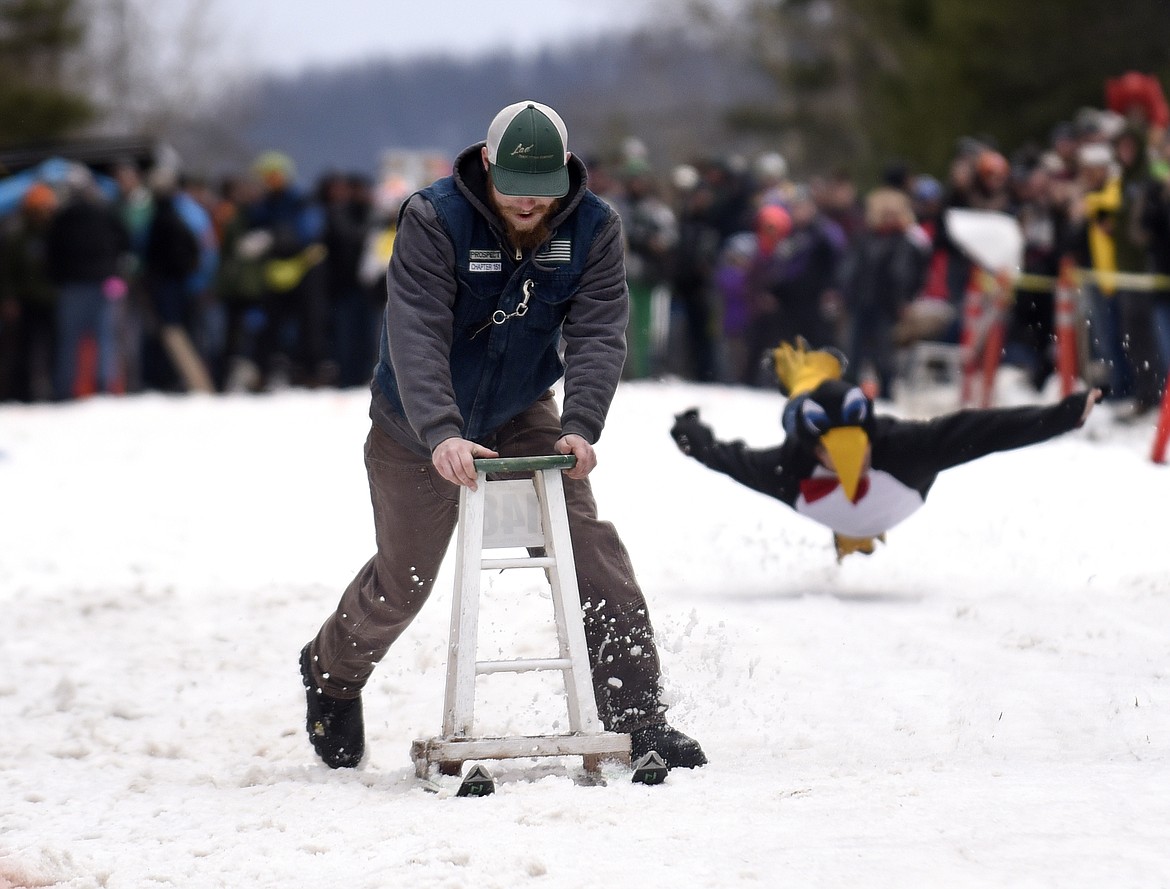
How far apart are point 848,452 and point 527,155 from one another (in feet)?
10.5

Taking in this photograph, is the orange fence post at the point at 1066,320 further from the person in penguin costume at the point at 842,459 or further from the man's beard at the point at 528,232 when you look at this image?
the man's beard at the point at 528,232

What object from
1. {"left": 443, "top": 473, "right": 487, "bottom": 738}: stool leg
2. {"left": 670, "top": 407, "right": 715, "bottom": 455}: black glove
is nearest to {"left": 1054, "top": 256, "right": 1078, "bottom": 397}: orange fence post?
{"left": 670, "top": 407, "right": 715, "bottom": 455}: black glove

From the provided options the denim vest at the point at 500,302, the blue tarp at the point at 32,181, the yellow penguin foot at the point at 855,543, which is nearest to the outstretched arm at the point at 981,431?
the yellow penguin foot at the point at 855,543

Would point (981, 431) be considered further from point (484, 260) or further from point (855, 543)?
point (484, 260)

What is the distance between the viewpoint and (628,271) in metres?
15.0

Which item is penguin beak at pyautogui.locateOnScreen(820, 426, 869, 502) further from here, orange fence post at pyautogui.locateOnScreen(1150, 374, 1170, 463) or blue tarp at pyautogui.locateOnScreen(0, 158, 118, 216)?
blue tarp at pyautogui.locateOnScreen(0, 158, 118, 216)

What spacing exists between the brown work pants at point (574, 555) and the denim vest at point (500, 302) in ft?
0.50

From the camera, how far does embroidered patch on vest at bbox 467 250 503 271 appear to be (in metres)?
4.89

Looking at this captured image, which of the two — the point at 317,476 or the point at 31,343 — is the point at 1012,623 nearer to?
the point at 317,476

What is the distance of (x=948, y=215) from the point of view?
13836 mm

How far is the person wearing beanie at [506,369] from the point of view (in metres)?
4.79

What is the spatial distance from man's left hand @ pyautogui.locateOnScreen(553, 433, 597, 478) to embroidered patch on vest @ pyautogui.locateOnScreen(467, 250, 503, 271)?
0.51 metres

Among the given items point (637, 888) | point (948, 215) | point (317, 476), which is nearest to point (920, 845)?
point (637, 888)

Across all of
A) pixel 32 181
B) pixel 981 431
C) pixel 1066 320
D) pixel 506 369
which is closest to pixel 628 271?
pixel 1066 320
